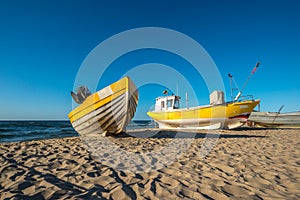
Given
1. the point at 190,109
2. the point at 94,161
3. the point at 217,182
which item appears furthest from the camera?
the point at 190,109

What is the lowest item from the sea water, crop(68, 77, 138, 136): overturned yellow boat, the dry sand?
the sea water

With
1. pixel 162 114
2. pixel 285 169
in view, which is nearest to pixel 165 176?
pixel 285 169

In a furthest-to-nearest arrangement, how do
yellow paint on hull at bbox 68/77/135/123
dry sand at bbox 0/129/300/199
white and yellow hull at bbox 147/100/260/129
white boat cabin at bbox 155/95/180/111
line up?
white boat cabin at bbox 155/95/180/111 < white and yellow hull at bbox 147/100/260/129 < yellow paint on hull at bbox 68/77/135/123 < dry sand at bbox 0/129/300/199

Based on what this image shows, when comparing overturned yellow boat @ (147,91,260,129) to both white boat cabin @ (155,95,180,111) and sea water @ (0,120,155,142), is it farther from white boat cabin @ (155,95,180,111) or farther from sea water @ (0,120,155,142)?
sea water @ (0,120,155,142)

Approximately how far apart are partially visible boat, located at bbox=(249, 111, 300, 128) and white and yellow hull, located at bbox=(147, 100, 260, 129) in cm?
689

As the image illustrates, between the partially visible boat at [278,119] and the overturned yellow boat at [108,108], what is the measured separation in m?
16.5

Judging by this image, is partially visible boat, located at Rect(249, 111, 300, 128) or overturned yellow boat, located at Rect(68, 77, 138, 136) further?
partially visible boat, located at Rect(249, 111, 300, 128)

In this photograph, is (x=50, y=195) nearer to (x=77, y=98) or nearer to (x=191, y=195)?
(x=191, y=195)

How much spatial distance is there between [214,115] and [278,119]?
33.8 feet

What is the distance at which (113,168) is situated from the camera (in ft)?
10.4

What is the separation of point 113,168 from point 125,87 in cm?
393

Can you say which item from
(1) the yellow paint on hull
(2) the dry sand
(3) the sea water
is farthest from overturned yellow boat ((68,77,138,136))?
(3) the sea water

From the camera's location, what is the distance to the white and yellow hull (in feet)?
38.6

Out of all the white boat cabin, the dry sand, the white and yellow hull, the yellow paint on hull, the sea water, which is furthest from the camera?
the white boat cabin
